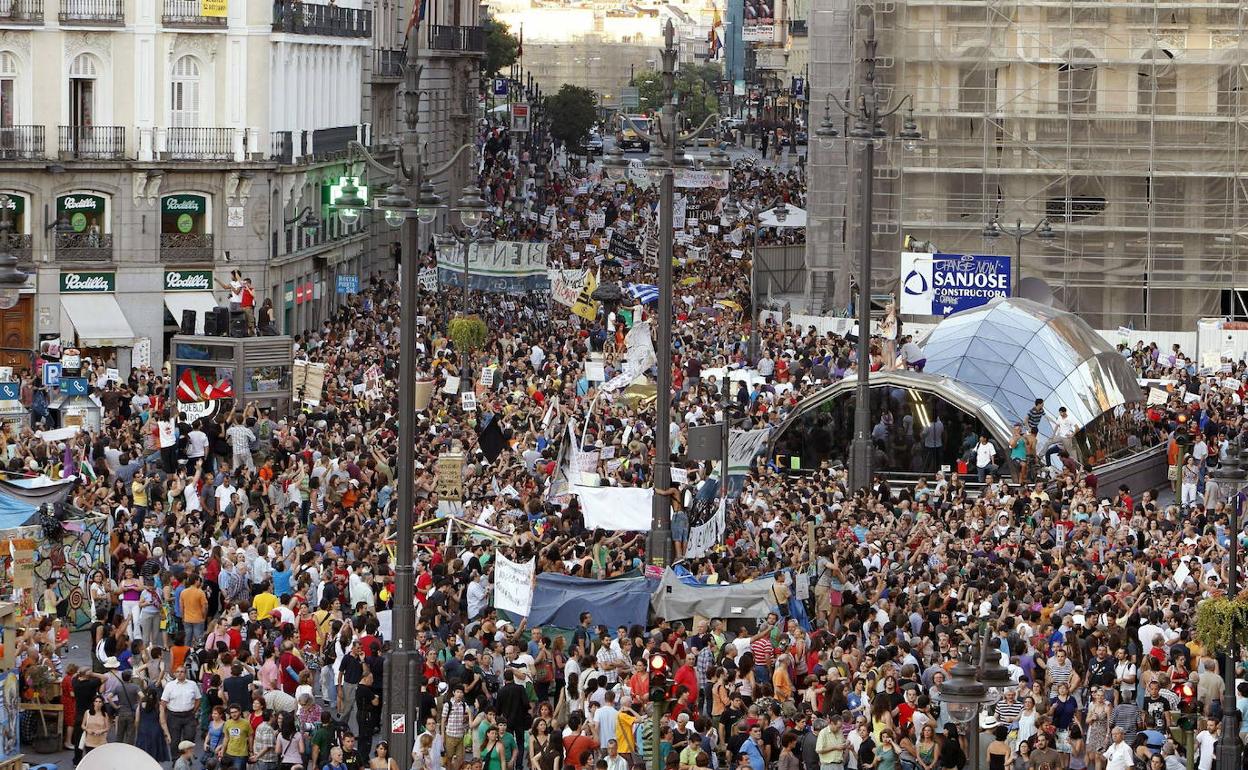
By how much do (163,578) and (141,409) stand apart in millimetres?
13708

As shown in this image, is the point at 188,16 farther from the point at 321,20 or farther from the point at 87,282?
the point at 321,20

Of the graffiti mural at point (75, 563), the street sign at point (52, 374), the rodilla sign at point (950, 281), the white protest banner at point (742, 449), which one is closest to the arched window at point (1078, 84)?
the rodilla sign at point (950, 281)

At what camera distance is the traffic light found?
73.0 feet

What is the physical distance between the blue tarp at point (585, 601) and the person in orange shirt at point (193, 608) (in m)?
3.54

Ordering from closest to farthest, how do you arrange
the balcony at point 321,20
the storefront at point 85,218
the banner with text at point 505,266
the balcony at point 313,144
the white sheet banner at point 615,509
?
the white sheet banner at point 615,509
the storefront at point 85,218
the banner with text at point 505,266
the balcony at point 313,144
the balcony at point 321,20

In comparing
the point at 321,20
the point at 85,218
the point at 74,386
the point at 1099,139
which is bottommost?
the point at 74,386

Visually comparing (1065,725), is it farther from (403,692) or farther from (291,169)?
(291,169)

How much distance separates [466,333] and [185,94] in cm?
1199

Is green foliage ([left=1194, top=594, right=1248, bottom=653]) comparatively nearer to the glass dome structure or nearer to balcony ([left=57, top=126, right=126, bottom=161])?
the glass dome structure

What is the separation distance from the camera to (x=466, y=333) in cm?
4638

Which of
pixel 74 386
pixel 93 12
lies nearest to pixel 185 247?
pixel 93 12

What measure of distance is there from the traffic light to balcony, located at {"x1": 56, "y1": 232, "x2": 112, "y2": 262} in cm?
3225

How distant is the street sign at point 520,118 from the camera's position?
13662 centimetres

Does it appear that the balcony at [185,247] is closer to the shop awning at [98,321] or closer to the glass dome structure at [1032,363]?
the shop awning at [98,321]
